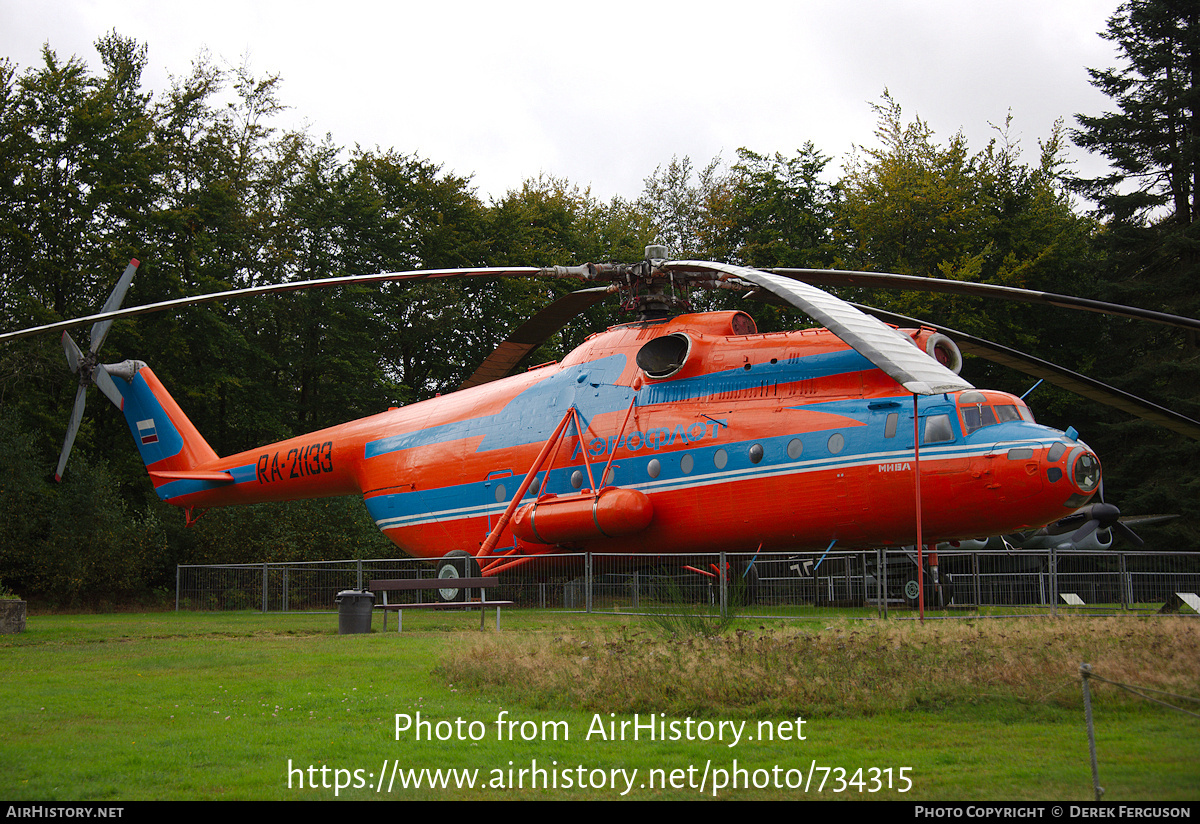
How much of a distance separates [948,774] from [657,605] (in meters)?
8.30

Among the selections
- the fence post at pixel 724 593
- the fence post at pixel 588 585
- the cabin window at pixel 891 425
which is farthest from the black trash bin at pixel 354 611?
the cabin window at pixel 891 425

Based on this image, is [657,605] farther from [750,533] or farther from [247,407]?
[247,407]

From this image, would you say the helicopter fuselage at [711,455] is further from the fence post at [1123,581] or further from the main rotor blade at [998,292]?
the fence post at [1123,581]

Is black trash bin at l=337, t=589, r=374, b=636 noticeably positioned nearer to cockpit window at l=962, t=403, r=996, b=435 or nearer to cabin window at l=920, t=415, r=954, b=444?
cabin window at l=920, t=415, r=954, b=444

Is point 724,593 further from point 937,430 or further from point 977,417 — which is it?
point 977,417

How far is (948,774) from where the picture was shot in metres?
6.20

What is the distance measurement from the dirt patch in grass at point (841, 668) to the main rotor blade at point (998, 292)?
3.99 metres

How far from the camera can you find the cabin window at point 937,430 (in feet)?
49.6

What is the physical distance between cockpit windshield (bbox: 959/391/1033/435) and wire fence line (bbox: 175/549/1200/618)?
2.29m

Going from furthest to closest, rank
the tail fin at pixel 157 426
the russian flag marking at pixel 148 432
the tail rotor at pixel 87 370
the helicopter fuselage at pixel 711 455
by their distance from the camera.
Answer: the russian flag marking at pixel 148 432
the tail fin at pixel 157 426
the tail rotor at pixel 87 370
the helicopter fuselage at pixel 711 455

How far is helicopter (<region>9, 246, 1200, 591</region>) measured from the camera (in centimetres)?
1450

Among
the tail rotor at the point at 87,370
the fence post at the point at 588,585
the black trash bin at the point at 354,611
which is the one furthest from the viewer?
the tail rotor at the point at 87,370

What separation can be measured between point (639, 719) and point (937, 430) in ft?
29.1

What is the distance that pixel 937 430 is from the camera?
15195 mm
